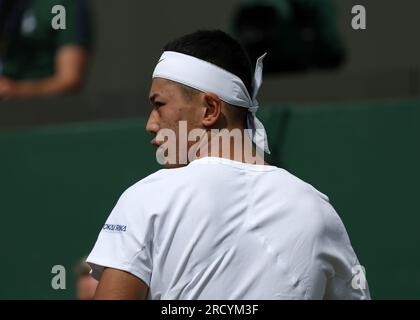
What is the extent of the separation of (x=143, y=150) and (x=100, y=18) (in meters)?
1.63

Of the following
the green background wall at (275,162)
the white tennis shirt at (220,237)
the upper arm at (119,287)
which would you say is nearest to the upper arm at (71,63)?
A: the green background wall at (275,162)

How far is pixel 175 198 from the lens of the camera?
247 centimetres

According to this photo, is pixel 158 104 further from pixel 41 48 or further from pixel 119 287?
pixel 41 48

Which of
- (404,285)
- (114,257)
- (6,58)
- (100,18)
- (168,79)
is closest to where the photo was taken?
(114,257)

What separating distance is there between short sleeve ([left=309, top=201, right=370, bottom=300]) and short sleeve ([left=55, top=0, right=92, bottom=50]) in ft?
11.7

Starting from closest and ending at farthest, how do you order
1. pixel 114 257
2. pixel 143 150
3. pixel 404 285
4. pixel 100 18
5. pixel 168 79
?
pixel 114 257 → pixel 168 79 → pixel 404 285 → pixel 143 150 → pixel 100 18

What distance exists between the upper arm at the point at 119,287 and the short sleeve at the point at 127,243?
0.5 inches

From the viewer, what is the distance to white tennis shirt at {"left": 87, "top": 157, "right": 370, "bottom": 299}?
245 centimetres

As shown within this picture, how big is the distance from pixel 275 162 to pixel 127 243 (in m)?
3.02

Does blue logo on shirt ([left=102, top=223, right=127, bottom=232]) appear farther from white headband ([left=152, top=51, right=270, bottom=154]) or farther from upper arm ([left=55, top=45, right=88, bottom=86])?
upper arm ([left=55, top=45, right=88, bottom=86])

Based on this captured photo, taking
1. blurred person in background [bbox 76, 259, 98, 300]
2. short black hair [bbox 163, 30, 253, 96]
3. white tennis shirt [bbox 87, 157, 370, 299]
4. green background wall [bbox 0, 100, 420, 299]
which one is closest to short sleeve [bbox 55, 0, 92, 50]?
green background wall [bbox 0, 100, 420, 299]

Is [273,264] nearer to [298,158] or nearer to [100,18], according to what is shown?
[298,158]
